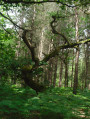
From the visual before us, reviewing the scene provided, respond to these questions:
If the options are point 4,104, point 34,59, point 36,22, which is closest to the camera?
point 4,104

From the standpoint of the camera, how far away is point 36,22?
1789 cm

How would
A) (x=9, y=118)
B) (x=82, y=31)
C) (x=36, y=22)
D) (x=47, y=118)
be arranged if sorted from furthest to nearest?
(x=36, y=22) < (x=82, y=31) < (x=9, y=118) < (x=47, y=118)

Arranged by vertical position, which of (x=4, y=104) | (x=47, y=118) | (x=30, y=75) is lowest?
(x=47, y=118)

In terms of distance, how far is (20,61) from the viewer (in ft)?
31.2

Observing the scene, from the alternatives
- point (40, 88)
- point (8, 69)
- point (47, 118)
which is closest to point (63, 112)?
point (47, 118)

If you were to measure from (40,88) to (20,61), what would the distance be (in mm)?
2950

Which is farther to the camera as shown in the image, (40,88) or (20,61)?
(20,61)

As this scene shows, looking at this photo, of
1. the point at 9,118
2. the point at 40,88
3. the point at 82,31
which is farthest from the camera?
the point at 82,31

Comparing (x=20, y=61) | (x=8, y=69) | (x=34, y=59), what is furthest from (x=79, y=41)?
(x=8, y=69)

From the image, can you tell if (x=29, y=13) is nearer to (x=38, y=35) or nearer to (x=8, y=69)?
(x=38, y=35)

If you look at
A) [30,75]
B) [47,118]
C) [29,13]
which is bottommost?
[47,118]

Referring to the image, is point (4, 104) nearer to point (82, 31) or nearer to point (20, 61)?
point (20, 61)

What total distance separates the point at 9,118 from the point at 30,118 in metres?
0.70

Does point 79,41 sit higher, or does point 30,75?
point 79,41
